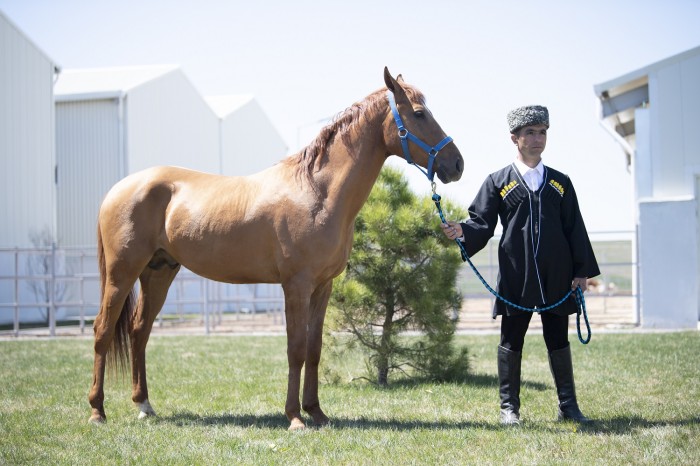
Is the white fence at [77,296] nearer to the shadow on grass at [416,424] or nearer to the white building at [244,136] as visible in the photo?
the white building at [244,136]

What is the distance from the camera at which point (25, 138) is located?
2114cm

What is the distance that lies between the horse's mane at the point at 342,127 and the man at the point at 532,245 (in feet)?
3.12

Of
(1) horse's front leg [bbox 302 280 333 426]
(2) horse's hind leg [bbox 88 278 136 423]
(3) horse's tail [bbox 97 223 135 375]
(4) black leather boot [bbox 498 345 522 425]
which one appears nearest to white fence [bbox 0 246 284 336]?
(3) horse's tail [bbox 97 223 135 375]

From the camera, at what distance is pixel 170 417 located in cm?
552

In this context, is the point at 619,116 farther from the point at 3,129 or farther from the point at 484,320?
the point at 3,129

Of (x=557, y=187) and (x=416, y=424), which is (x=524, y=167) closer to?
(x=557, y=187)

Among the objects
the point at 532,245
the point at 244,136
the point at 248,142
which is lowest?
the point at 532,245

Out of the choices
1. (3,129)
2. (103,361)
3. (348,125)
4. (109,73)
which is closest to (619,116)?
(348,125)

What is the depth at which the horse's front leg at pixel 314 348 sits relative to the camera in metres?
5.16

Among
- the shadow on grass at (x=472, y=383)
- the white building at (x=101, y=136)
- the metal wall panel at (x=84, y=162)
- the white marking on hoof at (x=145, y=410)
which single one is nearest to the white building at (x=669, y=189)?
the shadow on grass at (x=472, y=383)

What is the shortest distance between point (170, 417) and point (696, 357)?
595 centimetres

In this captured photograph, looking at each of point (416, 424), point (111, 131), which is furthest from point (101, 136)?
point (416, 424)

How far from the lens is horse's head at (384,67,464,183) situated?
480 cm

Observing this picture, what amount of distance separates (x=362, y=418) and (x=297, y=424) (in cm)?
67
